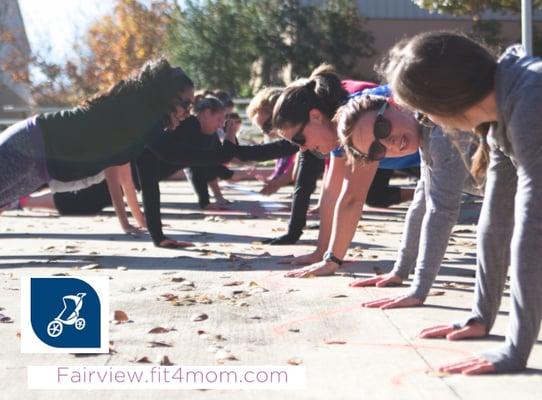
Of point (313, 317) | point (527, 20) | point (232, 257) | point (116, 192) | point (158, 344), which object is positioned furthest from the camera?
point (527, 20)

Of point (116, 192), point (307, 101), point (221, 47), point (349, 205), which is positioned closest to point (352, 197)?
point (349, 205)

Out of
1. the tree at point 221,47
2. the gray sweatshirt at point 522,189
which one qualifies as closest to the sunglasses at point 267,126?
the gray sweatshirt at point 522,189

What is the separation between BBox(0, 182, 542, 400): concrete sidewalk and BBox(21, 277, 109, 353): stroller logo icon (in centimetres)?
9

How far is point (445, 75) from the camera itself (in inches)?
147

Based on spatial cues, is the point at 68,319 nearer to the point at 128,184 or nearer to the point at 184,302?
the point at 184,302

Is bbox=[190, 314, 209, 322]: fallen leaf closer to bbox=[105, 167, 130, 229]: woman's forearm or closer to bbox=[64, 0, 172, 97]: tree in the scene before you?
bbox=[105, 167, 130, 229]: woman's forearm

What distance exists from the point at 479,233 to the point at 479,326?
0.44 meters

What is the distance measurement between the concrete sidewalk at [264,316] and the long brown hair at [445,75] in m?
1.08

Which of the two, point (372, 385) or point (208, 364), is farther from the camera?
point (208, 364)

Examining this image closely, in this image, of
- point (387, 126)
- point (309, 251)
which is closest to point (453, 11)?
point (309, 251)

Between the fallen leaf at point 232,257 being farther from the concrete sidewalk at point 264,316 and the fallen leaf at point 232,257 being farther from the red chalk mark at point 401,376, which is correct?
the red chalk mark at point 401,376

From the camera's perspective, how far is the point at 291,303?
5562 mm

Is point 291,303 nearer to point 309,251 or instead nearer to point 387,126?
point 387,126

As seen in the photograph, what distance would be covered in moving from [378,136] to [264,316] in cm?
114
